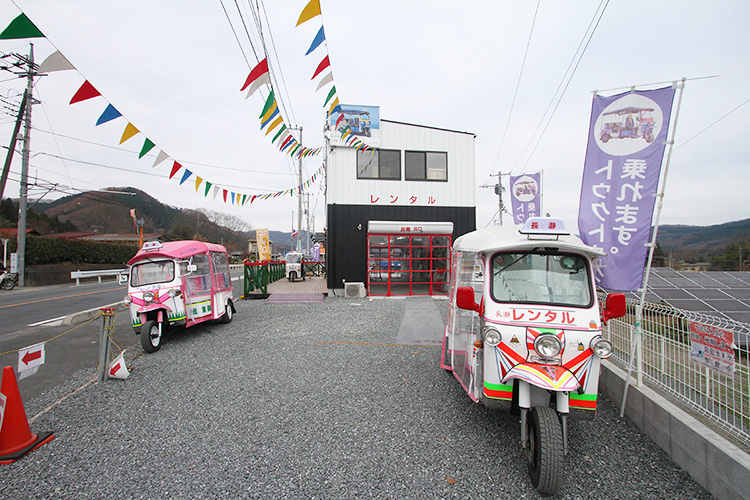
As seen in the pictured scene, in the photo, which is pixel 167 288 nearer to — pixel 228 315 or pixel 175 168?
pixel 228 315

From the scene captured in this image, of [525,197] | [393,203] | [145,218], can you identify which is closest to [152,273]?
[393,203]

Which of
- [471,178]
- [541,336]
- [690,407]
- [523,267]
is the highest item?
[471,178]

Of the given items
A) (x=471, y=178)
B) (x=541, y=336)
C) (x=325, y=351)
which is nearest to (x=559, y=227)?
(x=541, y=336)

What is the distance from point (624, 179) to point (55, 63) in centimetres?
648

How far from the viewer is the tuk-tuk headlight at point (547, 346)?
115 inches

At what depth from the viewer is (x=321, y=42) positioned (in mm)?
4996

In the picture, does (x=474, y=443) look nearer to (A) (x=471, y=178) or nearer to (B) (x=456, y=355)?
(B) (x=456, y=355)

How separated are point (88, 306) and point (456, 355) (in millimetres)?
12733

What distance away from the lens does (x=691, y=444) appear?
2768 millimetres

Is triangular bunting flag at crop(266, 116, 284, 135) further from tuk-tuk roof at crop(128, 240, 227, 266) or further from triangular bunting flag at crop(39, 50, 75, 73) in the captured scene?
triangular bunting flag at crop(39, 50, 75, 73)

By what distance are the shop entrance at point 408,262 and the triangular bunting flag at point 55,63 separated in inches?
382

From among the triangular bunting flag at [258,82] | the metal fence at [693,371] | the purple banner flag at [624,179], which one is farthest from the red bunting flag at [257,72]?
the metal fence at [693,371]

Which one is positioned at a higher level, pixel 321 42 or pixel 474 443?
pixel 321 42

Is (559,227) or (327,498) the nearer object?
(327,498)
